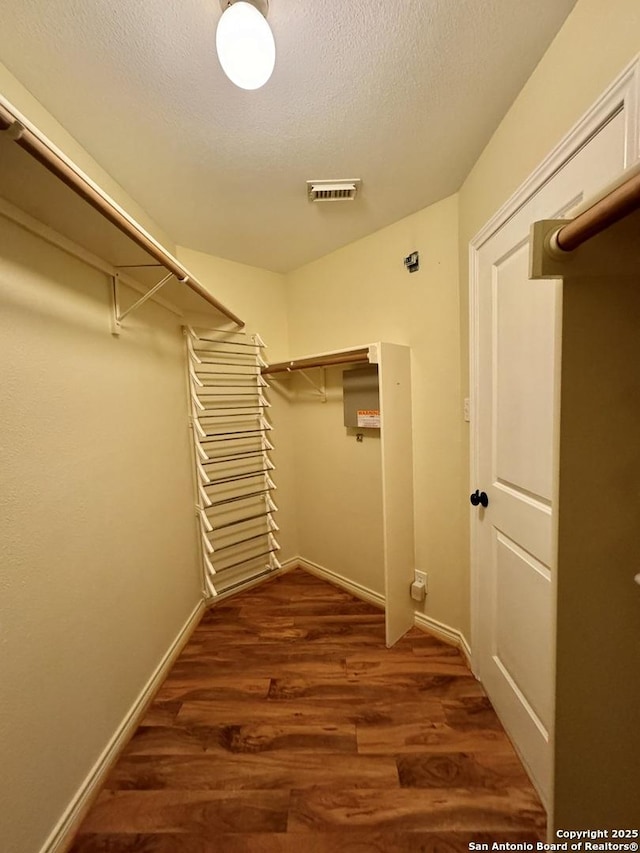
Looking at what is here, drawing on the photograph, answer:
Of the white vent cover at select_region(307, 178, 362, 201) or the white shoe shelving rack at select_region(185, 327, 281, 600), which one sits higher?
the white vent cover at select_region(307, 178, 362, 201)

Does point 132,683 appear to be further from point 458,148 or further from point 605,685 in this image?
point 458,148

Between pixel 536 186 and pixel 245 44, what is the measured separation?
0.98 meters

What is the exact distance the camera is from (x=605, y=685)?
646mm

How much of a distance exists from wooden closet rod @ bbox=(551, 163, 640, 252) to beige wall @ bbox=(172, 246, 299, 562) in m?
2.19

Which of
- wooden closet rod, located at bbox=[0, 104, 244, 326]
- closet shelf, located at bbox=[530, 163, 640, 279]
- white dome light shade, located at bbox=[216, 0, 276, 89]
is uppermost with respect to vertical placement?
white dome light shade, located at bbox=[216, 0, 276, 89]

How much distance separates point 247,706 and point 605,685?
1478 mm

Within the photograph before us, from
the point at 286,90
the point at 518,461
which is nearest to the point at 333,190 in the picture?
the point at 286,90

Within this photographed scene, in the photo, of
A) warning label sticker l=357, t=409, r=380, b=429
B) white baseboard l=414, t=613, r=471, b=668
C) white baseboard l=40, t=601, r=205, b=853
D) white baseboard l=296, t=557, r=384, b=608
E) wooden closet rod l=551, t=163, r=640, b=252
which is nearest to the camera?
wooden closet rod l=551, t=163, r=640, b=252

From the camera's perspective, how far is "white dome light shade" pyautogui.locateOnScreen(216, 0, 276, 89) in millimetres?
781

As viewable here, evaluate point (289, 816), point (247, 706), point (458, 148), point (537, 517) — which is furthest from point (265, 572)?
point (458, 148)

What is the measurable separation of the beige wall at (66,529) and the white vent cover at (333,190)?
1079 millimetres

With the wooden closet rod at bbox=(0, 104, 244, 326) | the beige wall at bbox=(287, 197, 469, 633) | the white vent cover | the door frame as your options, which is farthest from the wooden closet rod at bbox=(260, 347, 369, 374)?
the wooden closet rod at bbox=(0, 104, 244, 326)

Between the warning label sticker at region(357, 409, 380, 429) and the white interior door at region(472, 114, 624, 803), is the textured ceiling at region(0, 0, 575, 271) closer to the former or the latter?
the white interior door at region(472, 114, 624, 803)

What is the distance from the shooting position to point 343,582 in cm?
243
